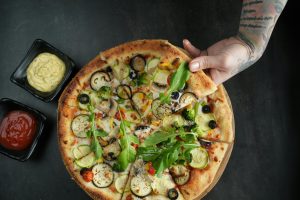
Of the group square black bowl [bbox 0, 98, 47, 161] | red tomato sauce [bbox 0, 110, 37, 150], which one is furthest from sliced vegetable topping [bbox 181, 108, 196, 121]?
red tomato sauce [bbox 0, 110, 37, 150]

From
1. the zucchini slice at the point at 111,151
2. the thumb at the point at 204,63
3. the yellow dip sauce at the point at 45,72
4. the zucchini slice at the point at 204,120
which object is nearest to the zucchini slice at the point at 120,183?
the zucchini slice at the point at 111,151

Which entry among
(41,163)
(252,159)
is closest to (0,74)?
(41,163)

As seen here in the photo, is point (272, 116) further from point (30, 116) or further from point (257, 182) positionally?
point (30, 116)

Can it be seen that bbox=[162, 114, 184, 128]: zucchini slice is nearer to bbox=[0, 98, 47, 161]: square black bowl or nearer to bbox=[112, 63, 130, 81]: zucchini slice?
bbox=[112, 63, 130, 81]: zucchini slice

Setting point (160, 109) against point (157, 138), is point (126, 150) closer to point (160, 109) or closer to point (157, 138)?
point (157, 138)

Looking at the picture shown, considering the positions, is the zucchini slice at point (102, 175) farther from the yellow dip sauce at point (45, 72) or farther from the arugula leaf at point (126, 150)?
the yellow dip sauce at point (45, 72)
